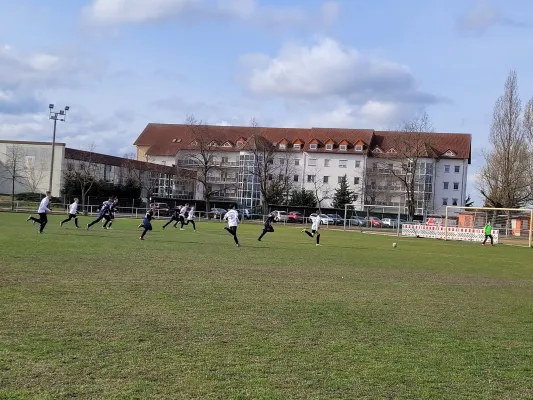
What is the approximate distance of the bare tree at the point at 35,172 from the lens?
70.6 metres

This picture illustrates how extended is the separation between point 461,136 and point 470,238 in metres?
51.6

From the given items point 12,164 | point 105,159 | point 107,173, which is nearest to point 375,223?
point 107,173

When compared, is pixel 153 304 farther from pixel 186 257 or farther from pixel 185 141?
pixel 185 141

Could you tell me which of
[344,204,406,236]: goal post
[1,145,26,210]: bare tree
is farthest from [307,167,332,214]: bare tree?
[1,145,26,210]: bare tree

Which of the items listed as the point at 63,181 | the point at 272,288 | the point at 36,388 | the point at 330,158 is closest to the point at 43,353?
the point at 36,388

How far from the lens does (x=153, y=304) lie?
33.0 ft

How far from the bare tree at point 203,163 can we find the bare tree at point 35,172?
19.3 m

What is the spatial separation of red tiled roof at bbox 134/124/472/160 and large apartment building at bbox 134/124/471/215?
16 centimetres

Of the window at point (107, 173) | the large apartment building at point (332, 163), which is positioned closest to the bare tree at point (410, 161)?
the large apartment building at point (332, 163)

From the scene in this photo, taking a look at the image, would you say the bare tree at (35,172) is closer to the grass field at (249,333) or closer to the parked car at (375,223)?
the parked car at (375,223)

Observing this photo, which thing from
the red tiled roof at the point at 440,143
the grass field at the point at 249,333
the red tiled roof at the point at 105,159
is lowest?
the grass field at the point at 249,333

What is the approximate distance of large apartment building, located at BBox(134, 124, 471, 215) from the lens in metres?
91.2

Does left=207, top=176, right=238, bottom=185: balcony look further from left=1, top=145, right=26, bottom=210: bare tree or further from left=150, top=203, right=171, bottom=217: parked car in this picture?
left=1, top=145, right=26, bottom=210: bare tree

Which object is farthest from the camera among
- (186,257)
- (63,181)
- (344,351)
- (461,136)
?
(461,136)
